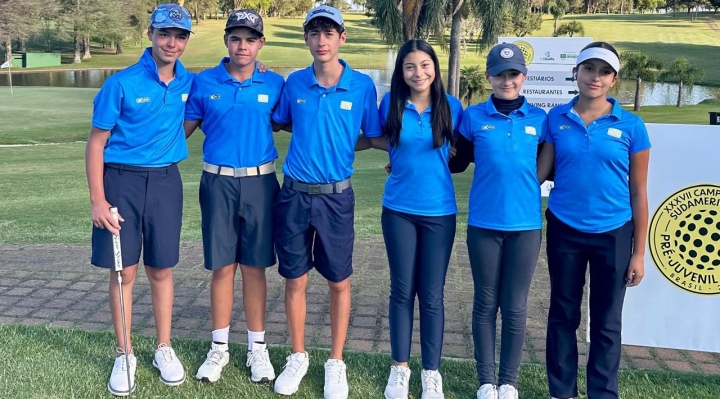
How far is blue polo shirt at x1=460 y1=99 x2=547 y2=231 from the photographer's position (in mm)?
3258

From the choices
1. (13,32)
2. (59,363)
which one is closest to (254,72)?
(59,363)

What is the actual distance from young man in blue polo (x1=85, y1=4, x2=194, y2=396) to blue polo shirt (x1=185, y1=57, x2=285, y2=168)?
0.19m

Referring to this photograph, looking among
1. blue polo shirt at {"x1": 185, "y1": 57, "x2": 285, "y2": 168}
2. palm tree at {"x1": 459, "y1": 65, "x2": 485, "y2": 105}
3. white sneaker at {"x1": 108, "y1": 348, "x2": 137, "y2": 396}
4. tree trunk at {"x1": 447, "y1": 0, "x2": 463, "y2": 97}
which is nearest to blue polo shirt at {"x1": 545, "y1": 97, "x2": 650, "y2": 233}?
blue polo shirt at {"x1": 185, "y1": 57, "x2": 285, "y2": 168}

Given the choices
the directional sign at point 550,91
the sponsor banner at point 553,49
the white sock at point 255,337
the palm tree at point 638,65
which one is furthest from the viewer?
the palm tree at point 638,65

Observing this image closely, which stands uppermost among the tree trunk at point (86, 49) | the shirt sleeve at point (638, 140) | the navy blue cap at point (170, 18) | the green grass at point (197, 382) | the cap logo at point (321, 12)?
the tree trunk at point (86, 49)

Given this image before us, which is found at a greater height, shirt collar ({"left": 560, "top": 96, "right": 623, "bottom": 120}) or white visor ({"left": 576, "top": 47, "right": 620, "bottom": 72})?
white visor ({"left": 576, "top": 47, "right": 620, "bottom": 72})

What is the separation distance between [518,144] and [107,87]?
7.00ft

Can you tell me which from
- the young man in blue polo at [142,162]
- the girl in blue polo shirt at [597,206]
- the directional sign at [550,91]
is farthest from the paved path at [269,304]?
the directional sign at [550,91]

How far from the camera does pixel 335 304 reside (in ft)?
12.2

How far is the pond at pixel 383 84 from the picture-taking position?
36.7 meters

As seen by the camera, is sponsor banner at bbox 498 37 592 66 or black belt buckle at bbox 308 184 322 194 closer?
black belt buckle at bbox 308 184 322 194

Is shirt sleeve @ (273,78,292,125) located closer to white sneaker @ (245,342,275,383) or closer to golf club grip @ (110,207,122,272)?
golf club grip @ (110,207,122,272)

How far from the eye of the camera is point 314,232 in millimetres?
3639

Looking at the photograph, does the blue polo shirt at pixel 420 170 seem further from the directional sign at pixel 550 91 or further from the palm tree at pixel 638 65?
the palm tree at pixel 638 65
